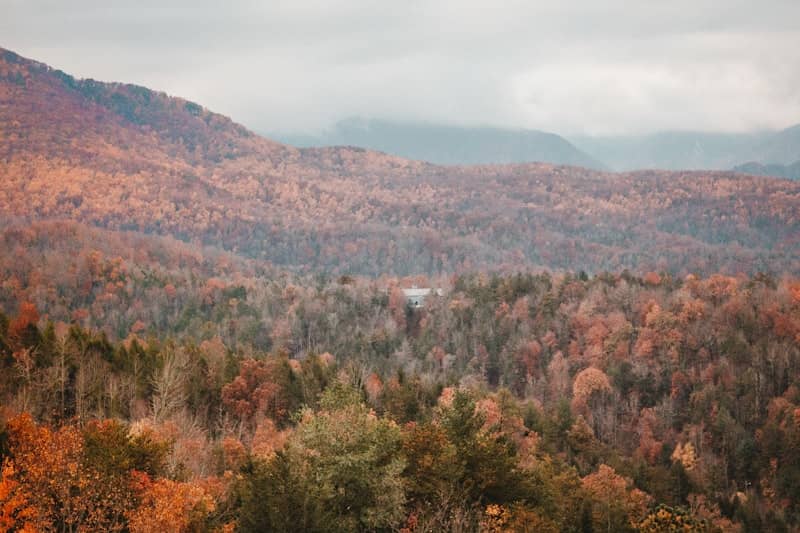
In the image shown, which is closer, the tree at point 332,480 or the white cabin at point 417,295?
the tree at point 332,480

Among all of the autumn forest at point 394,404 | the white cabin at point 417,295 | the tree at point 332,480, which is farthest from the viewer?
the white cabin at point 417,295

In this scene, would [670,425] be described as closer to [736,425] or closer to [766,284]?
[736,425]

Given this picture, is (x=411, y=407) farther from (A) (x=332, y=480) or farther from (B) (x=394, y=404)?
(A) (x=332, y=480)

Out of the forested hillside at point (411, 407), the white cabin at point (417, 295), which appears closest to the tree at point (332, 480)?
the forested hillside at point (411, 407)

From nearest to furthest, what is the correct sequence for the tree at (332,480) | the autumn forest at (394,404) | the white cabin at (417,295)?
the tree at (332,480)
the autumn forest at (394,404)
the white cabin at (417,295)

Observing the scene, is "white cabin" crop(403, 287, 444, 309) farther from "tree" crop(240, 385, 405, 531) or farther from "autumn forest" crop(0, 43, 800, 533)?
"tree" crop(240, 385, 405, 531)

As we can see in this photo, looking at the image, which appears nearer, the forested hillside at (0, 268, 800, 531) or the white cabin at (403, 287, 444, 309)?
the forested hillside at (0, 268, 800, 531)

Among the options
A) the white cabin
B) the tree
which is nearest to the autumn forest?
the tree

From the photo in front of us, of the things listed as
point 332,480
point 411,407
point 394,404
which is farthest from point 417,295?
point 332,480

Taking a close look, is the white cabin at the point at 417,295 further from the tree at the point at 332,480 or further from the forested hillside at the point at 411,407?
the tree at the point at 332,480

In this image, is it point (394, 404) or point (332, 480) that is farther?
point (394, 404)

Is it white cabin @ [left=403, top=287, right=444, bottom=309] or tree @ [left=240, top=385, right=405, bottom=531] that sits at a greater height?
tree @ [left=240, top=385, right=405, bottom=531]

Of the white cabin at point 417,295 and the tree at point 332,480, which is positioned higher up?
the tree at point 332,480

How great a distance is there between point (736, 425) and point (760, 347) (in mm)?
22088
